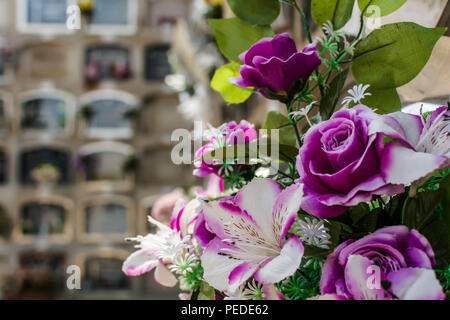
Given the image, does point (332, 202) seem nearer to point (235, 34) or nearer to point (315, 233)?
point (315, 233)

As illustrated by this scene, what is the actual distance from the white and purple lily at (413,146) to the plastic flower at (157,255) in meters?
0.12

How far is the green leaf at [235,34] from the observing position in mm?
303

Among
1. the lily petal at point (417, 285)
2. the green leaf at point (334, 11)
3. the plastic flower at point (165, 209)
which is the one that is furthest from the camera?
the plastic flower at point (165, 209)

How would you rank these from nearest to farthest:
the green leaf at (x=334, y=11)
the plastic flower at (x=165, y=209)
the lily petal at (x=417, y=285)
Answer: the lily petal at (x=417, y=285) < the green leaf at (x=334, y=11) < the plastic flower at (x=165, y=209)

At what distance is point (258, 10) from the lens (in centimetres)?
30

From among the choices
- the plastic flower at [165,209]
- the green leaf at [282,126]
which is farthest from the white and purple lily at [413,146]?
the plastic flower at [165,209]

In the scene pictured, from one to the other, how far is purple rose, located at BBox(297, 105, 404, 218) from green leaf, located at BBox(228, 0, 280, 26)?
12 cm

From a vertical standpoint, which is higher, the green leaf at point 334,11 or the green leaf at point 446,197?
the green leaf at point 334,11

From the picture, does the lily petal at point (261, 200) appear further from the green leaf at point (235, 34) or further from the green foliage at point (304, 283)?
the green leaf at point (235, 34)

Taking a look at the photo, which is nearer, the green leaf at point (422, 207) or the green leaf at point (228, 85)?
the green leaf at point (422, 207)

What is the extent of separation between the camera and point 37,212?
5.03m

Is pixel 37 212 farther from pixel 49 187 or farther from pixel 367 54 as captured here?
pixel 367 54

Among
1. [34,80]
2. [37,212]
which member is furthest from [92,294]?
[34,80]

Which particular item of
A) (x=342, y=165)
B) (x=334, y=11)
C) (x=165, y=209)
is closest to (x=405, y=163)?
(x=342, y=165)
